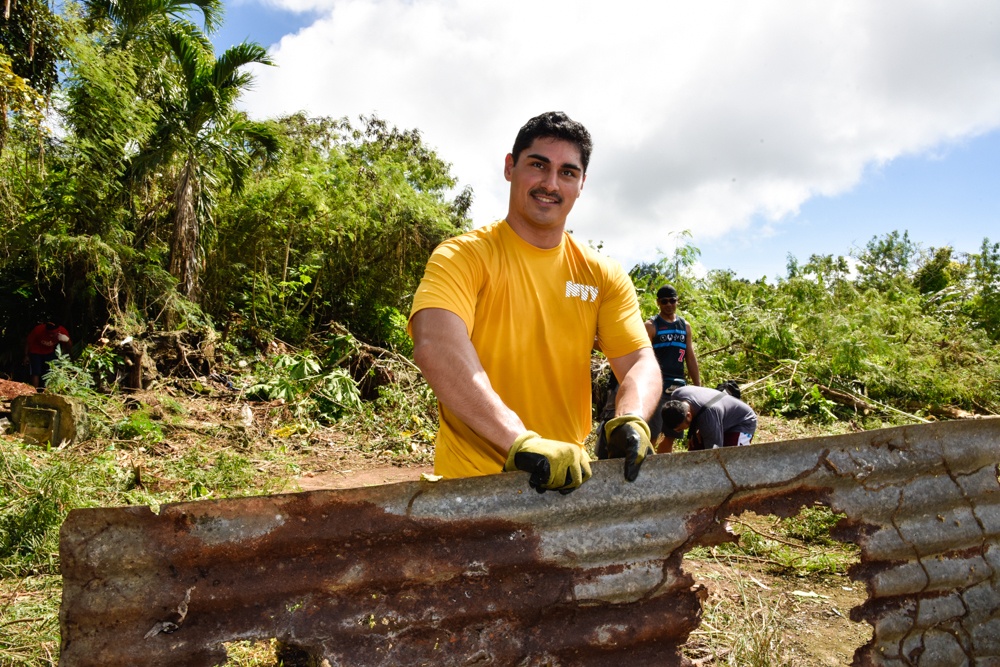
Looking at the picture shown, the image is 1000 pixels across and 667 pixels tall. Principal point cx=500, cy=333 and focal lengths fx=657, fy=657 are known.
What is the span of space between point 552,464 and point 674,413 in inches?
136

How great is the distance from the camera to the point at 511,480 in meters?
1.57

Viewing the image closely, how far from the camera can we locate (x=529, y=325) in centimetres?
218

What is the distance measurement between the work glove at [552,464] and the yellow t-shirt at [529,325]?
1.70 feet

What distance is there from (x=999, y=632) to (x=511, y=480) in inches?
58.6

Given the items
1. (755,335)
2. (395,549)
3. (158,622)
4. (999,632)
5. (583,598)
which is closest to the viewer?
(158,622)

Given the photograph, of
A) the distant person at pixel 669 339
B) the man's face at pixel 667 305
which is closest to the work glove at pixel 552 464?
the distant person at pixel 669 339

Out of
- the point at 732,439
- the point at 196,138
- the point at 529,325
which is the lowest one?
the point at 732,439

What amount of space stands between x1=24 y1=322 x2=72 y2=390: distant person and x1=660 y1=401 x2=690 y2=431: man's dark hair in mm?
8243

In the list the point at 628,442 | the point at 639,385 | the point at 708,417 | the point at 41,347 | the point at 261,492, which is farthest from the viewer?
the point at 41,347

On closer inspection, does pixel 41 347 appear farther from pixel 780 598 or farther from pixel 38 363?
pixel 780 598

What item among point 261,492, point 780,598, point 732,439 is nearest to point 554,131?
point 780,598

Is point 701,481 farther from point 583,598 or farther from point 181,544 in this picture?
point 181,544

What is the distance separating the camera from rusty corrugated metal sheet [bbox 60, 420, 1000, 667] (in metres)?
1.33

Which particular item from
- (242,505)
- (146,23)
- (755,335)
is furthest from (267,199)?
(242,505)
